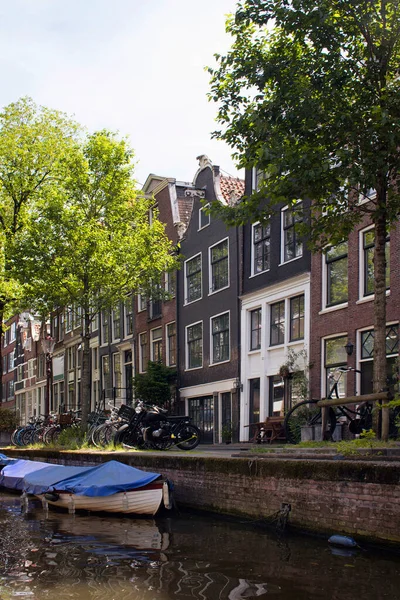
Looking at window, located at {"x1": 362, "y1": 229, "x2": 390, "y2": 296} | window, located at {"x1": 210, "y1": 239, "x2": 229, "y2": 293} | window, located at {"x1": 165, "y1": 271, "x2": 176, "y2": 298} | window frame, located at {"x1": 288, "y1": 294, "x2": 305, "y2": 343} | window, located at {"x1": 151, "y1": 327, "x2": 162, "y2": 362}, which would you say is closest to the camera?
window, located at {"x1": 362, "y1": 229, "x2": 390, "y2": 296}

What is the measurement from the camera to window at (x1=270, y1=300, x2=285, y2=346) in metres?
25.9

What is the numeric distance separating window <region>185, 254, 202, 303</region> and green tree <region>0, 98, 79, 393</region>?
6.56 m

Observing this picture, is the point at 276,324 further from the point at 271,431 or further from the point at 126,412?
the point at 126,412

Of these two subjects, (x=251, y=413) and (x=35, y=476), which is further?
(x=251, y=413)

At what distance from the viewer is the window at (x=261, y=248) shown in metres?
27.0

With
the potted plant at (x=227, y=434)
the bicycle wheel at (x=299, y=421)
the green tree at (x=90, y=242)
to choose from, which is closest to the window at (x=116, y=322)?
the green tree at (x=90, y=242)

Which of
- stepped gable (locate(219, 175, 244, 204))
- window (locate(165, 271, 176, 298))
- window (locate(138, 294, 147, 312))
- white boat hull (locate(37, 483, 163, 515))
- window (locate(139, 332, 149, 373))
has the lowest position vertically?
white boat hull (locate(37, 483, 163, 515))

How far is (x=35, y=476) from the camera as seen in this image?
18.6m

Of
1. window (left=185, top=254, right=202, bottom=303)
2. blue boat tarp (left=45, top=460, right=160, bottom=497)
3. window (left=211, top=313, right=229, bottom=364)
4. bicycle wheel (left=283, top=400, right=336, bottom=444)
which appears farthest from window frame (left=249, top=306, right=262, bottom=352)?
blue boat tarp (left=45, top=460, right=160, bottom=497)

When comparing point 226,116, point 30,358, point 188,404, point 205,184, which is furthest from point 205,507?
point 30,358

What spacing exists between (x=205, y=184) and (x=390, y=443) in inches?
874

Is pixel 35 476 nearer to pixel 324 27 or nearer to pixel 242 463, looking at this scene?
pixel 242 463

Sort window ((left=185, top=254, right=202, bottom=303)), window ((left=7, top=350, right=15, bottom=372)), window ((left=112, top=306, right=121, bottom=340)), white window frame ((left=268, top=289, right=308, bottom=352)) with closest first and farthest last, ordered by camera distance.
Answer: white window frame ((left=268, top=289, right=308, bottom=352)), window ((left=185, top=254, right=202, bottom=303)), window ((left=112, top=306, right=121, bottom=340)), window ((left=7, top=350, right=15, bottom=372))

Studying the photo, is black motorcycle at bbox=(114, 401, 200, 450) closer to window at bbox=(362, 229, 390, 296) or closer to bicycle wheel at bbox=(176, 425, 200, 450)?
bicycle wheel at bbox=(176, 425, 200, 450)
